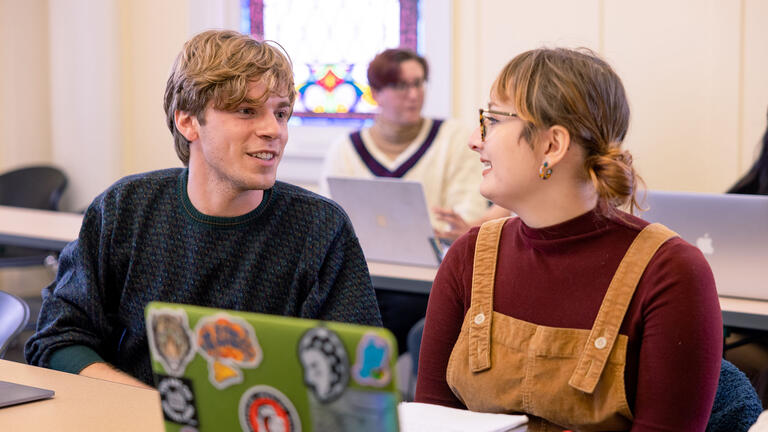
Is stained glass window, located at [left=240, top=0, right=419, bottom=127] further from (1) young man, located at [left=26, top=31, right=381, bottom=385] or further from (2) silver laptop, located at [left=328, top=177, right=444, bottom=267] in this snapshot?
(1) young man, located at [left=26, top=31, right=381, bottom=385]

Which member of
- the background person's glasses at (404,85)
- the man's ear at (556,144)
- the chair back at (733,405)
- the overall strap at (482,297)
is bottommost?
the chair back at (733,405)

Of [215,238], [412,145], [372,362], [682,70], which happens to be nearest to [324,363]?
[372,362]

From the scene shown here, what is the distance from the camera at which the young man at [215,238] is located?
159cm

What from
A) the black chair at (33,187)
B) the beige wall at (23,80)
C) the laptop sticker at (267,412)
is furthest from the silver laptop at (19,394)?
the beige wall at (23,80)

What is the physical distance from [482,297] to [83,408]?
2.05 ft

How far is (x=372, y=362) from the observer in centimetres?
77

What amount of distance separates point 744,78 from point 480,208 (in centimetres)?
115

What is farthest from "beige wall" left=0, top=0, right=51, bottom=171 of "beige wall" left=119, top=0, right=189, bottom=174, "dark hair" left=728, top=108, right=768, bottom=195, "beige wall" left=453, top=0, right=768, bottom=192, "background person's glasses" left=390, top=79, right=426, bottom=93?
"dark hair" left=728, top=108, right=768, bottom=195

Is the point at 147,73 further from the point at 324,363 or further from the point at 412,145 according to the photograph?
the point at 324,363

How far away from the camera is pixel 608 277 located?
1.34 metres

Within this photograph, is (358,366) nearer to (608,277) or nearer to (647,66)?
(608,277)

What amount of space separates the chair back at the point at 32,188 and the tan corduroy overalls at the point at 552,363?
4.05 m

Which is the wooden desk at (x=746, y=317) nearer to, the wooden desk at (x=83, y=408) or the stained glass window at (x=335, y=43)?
the wooden desk at (x=83, y=408)

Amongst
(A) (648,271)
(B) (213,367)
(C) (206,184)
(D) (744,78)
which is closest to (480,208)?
(D) (744,78)
